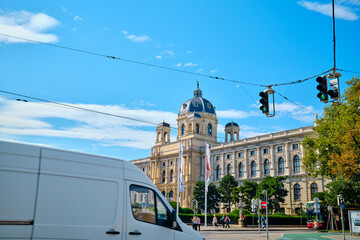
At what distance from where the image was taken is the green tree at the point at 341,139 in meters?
29.5

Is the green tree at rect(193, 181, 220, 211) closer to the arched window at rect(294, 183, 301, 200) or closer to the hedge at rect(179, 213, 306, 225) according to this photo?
the arched window at rect(294, 183, 301, 200)

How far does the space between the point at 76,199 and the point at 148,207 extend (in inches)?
68.2

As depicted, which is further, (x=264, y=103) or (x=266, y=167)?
(x=266, y=167)

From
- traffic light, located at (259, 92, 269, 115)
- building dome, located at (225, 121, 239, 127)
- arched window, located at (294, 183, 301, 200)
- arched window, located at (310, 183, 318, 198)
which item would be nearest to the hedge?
arched window, located at (310, 183, 318, 198)

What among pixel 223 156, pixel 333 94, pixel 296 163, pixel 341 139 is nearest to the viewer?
pixel 333 94

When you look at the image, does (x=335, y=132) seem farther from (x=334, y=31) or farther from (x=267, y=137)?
(x=267, y=137)

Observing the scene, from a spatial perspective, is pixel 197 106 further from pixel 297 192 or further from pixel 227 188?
pixel 297 192

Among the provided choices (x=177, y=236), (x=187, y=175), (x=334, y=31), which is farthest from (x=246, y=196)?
(x=177, y=236)

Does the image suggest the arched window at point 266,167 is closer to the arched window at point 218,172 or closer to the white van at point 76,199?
the arched window at point 218,172

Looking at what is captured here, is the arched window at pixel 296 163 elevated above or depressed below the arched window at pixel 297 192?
above

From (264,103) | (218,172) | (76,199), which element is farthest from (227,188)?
(76,199)

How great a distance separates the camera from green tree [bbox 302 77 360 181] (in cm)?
2952

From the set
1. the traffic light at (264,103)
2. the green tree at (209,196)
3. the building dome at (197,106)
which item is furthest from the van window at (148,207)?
the building dome at (197,106)

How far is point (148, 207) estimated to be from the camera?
7617 millimetres
